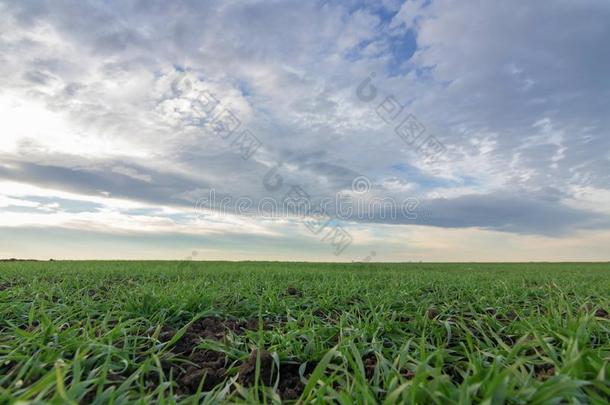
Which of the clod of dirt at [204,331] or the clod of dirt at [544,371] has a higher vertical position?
the clod of dirt at [204,331]

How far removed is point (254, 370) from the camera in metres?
2.40

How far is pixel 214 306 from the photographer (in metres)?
4.04

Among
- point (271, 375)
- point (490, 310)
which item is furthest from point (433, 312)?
point (271, 375)

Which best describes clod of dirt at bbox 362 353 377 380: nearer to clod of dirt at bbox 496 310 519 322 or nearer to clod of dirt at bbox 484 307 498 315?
clod of dirt at bbox 496 310 519 322

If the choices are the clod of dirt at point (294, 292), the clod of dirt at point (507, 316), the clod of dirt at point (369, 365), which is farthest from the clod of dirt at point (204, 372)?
the clod of dirt at point (507, 316)

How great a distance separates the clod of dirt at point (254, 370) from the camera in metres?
2.32

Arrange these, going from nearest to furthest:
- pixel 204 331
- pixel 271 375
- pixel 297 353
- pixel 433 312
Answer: pixel 271 375 → pixel 297 353 → pixel 204 331 → pixel 433 312

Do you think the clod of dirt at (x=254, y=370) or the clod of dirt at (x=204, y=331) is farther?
the clod of dirt at (x=204, y=331)

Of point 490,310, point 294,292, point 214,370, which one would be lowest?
point 214,370

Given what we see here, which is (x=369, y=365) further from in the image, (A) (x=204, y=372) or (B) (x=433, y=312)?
(B) (x=433, y=312)

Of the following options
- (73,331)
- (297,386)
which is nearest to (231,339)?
(297,386)

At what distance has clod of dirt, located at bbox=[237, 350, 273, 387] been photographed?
2.32 metres

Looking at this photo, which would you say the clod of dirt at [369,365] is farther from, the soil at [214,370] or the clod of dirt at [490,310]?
the clod of dirt at [490,310]

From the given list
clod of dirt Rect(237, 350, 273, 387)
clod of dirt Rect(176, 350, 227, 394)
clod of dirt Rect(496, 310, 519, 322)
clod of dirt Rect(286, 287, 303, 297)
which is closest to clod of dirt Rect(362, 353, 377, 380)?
clod of dirt Rect(237, 350, 273, 387)
